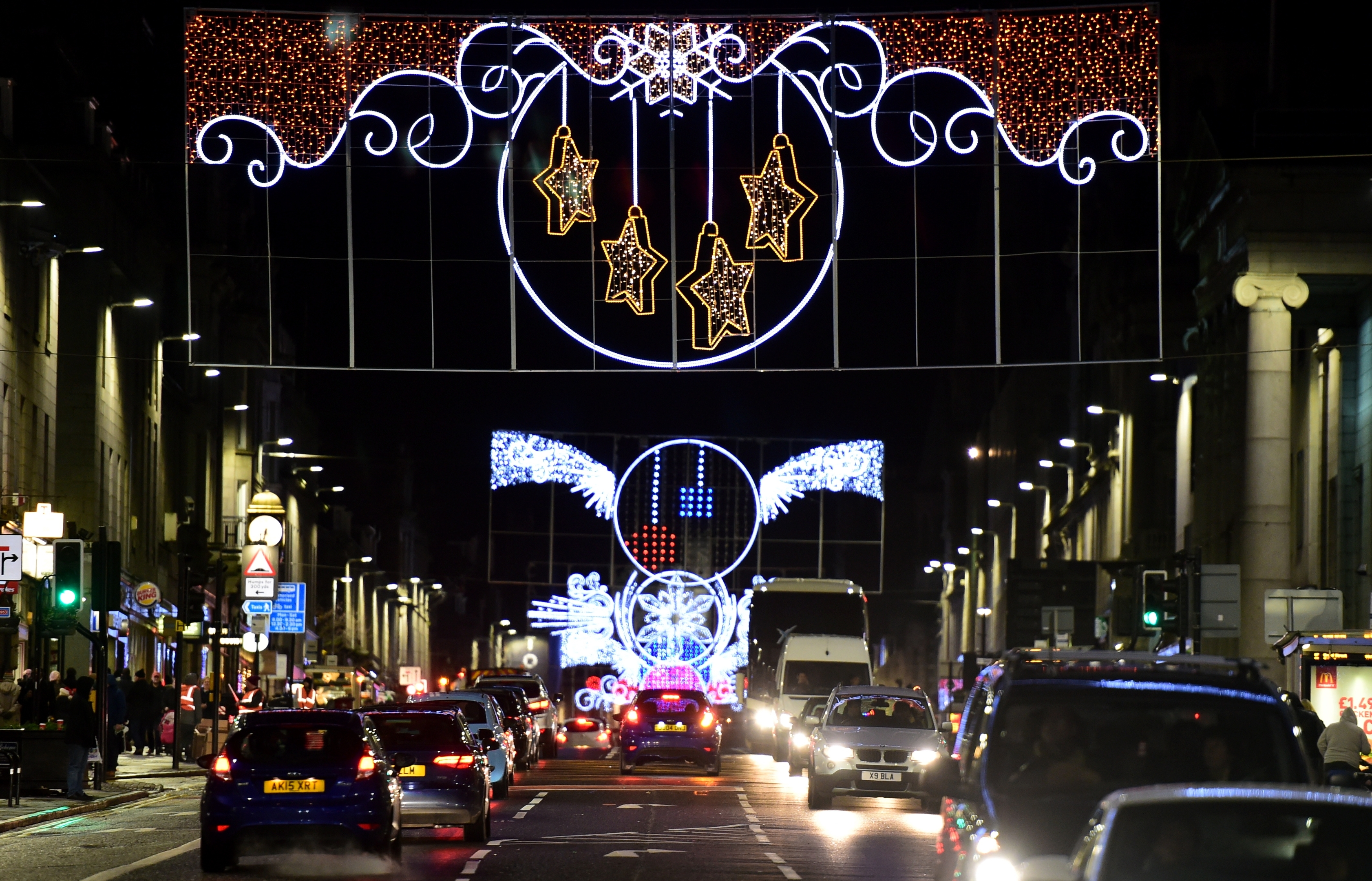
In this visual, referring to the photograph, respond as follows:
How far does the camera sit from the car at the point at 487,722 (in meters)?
31.1

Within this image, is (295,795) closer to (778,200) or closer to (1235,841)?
(1235,841)

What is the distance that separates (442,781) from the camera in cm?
2344

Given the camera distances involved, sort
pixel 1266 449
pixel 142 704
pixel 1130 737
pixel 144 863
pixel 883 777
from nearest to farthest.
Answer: pixel 1130 737, pixel 144 863, pixel 883 777, pixel 1266 449, pixel 142 704

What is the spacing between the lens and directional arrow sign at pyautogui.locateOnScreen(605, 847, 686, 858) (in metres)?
21.2

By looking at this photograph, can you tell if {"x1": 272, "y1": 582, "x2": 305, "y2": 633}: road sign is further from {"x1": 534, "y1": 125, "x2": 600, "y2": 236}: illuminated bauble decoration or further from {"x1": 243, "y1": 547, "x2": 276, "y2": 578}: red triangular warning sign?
{"x1": 534, "y1": 125, "x2": 600, "y2": 236}: illuminated bauble decoration

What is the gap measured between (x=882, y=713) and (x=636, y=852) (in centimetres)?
1154

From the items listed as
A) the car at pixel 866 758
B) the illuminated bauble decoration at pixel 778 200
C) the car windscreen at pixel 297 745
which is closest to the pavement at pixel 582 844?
the car at pixel 866 758

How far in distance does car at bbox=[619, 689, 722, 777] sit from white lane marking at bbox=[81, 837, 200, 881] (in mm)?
17677

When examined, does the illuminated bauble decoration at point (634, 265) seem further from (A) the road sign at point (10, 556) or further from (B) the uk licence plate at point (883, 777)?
(A) the road sign at point (10, 556)

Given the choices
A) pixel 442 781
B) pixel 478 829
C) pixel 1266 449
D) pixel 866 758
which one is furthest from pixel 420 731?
pixel 1266 449

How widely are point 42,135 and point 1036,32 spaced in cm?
2826

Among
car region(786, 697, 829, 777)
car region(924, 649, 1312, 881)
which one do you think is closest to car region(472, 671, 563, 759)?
car region(786, 697, 829, 777)

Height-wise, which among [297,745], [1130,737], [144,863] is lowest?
[144,863]

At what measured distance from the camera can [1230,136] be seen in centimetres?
4925
